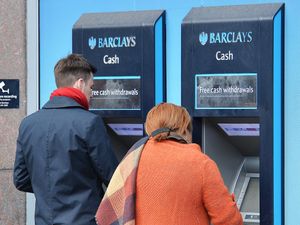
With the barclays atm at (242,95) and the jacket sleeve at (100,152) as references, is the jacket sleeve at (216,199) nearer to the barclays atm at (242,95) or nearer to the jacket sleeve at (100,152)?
the jacket sleeve at (100,152)

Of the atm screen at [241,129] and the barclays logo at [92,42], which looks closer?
the atm screen at [241,129]

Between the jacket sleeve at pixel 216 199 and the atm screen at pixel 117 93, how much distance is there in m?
1.40

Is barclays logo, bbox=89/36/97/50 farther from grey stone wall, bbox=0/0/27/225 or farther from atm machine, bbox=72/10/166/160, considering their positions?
grey stone wall, bbox=0/0/27/225

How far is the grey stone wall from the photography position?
5.33 metres

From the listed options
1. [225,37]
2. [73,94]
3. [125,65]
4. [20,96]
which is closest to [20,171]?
[73,94]

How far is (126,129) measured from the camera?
462 centimetres

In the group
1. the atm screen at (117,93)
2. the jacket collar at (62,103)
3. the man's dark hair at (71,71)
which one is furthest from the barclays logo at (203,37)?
the jacket collar at (62,103)

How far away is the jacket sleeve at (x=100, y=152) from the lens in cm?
364

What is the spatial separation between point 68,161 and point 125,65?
104 cm

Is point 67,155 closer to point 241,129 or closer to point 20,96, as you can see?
point 241,129

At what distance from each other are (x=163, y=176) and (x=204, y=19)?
1413mm

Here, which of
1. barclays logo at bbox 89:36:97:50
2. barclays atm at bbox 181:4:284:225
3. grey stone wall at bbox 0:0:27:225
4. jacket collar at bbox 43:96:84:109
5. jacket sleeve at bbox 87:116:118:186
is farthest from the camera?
grey stone wall at bbox 0:0:27:225

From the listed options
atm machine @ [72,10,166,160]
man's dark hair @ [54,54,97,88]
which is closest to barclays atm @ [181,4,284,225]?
atm machine @ [72,10,166,160]

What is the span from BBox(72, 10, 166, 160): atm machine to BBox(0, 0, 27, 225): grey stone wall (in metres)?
0.76
